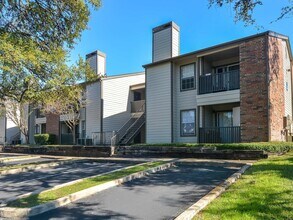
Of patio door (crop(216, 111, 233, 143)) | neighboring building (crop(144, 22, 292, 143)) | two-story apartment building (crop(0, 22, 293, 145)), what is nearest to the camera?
neighboring building (crop(144, 22, 292, 143))

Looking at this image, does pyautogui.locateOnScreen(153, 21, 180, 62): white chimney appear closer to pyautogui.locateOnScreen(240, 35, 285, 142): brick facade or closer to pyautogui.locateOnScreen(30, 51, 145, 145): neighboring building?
pyautogui.locateOnScreen(30, 51, 145, 145): neighboring building

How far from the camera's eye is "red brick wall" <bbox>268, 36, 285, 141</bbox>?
612 inches

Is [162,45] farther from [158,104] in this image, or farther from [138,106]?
[138,106]

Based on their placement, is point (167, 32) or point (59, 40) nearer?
point (59, 40)

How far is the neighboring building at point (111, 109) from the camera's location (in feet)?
81.9

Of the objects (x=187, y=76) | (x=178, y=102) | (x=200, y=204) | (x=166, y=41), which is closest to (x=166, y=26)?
(x=166, y=41)

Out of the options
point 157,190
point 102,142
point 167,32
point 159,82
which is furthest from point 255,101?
point 102,142

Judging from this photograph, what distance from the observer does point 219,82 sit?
715 inches

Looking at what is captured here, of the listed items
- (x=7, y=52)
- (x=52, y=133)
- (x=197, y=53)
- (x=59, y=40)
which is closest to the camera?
(x=7, y=52)

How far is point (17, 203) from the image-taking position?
21.1 feet

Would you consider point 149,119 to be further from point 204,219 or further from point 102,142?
point 204,219

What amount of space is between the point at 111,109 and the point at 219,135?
10.9 m

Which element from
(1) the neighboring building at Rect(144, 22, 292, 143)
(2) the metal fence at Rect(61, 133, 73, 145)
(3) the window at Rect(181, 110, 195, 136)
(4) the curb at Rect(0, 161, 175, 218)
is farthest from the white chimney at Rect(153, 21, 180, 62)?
(4) the curb at Rect(0, 161, 175, 218)

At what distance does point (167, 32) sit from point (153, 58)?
2106mm
